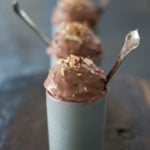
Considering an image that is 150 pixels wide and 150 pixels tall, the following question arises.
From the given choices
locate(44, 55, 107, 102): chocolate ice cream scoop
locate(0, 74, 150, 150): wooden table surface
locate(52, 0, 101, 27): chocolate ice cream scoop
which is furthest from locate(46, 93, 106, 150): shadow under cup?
locate(52, 0, 101, 27): chocolate ice cream scoop

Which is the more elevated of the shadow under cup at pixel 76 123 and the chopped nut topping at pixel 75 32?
the chopped nut topping at pixel 75 32

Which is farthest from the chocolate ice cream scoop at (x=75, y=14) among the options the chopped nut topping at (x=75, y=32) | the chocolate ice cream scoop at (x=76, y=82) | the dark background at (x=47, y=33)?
the chocolate ice cream scoop at (x=76, y=82)

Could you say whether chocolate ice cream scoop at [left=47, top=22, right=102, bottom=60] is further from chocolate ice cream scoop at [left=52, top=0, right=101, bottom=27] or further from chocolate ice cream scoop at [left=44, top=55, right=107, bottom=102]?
chocolate ice cream scoop at [left=52, top=0, right=101, bottom=27]

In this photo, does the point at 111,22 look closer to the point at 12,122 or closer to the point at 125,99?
the point at 125,99

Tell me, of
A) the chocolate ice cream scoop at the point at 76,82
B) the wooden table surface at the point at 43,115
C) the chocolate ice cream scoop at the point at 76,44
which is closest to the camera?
the chocolate ice cream scoop at the point at 76,82

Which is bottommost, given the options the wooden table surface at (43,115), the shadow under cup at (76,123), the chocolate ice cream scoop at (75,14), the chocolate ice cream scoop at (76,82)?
the wooden table surface at (43,115)

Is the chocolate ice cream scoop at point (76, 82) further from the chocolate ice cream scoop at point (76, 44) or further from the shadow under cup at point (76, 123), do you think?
the chocolate ice cream scoop at point (76, 44)
